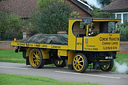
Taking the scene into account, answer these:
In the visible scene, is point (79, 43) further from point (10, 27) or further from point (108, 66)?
point (10, 27)

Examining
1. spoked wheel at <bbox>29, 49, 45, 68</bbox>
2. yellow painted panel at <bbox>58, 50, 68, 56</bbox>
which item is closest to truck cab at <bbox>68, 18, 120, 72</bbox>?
yellow painted panel at <bbox>58, 50, 68, 56</bbox>

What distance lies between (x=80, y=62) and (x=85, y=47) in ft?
2.50

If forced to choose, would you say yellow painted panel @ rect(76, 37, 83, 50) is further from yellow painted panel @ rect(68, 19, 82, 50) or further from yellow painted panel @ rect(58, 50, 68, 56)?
yellow painted panel @ rect(58, 50, 68, 56)

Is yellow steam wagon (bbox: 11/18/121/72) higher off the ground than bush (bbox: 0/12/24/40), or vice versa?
bush (bbox: 0/12/24/40)

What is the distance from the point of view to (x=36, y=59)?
17812 millimetres

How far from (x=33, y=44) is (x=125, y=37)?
12230 mm

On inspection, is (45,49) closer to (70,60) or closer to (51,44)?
(51,44)

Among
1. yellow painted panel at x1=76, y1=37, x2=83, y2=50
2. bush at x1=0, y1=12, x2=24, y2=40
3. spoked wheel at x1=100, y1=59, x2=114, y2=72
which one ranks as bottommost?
spoked wheel at x1=100, y1=59, x2=114, y2=72

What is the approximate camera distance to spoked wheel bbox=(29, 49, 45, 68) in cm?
1733

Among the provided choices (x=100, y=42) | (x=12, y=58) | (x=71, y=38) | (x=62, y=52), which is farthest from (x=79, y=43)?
(x=12, y=58)

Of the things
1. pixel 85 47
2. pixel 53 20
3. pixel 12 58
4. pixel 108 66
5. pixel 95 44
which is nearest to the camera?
pixel 95 44

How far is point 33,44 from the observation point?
17781mm

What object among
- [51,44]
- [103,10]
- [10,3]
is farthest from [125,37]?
[10,3]

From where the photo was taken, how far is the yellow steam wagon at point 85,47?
15.2 metres
